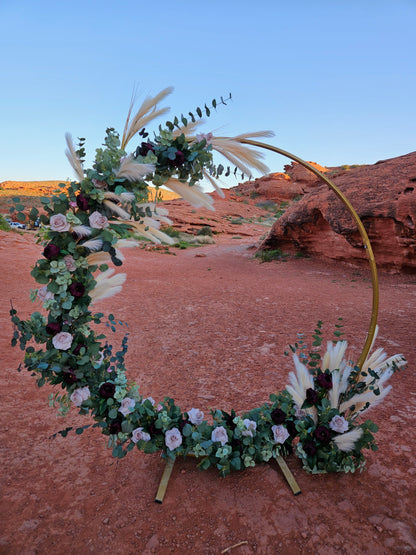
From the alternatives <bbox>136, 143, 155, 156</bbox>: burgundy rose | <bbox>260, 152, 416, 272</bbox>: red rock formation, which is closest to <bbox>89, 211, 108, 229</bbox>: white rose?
<bbox>136, 143, 155, 156</bbox>: burgundy rose

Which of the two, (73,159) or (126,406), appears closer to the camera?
(73,159)

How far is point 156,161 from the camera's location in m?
2.31

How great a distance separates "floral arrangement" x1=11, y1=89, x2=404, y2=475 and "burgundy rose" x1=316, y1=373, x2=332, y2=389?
17 mm

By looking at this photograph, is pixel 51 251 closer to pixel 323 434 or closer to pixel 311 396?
pixel 311 396

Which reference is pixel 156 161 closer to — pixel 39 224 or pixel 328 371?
pixel 39 224

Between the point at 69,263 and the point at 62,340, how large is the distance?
1.76 ft

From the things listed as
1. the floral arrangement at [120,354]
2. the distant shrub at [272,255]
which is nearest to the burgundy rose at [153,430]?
the floral arrangement at [120,354]

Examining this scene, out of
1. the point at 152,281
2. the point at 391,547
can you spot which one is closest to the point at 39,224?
the point at 391,547

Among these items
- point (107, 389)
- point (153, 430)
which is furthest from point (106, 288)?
point (153, 430)

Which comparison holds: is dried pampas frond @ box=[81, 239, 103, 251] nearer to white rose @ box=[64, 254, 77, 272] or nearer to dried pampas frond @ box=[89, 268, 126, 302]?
white rose @ box=[64, 254, 77, 272]

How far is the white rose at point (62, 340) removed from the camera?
7.79 feet

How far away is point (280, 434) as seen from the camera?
104 inches

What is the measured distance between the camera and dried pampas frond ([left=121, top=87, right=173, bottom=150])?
2.36 metres

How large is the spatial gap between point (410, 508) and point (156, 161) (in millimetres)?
2791
